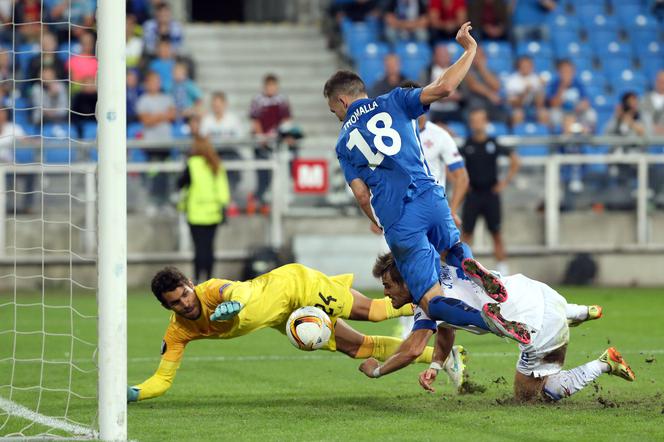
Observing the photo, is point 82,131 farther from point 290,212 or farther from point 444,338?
point 444,338

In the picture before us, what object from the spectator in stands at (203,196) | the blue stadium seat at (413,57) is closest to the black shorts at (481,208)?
the spectator in stands at (203,196)

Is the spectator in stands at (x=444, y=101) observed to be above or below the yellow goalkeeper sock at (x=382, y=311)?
above

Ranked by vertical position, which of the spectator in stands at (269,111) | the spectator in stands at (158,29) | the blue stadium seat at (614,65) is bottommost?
the spectator in stands at (269,111)

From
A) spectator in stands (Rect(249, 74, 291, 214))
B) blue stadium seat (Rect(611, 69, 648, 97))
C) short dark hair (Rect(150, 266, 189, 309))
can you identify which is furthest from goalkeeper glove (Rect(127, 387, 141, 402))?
blue stadium seat (Rect(611, 69, 648, 97))

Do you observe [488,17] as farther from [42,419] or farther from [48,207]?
[42,419]

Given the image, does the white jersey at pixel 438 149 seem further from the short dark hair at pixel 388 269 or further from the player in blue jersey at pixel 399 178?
the short dark hair at pixel 388 269

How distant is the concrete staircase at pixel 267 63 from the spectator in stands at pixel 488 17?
2566 millimetres

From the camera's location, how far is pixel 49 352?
473 inches

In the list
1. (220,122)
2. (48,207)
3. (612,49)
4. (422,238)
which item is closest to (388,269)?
(422,238)

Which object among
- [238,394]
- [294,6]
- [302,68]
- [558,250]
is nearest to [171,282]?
[238,394]

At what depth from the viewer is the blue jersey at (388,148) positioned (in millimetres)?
8461

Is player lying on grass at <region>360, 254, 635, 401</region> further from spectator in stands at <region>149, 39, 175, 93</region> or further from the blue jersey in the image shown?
spectator in stands at <region>149, 39, 175, 93</region>

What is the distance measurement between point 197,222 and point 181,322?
7.94 m

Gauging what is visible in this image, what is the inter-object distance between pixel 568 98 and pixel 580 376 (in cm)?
1266
